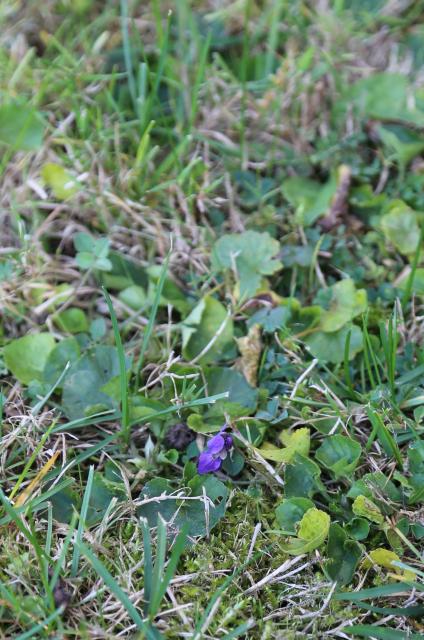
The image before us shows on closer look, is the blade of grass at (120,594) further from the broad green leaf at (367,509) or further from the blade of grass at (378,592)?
the broad green leaf at (367,509)

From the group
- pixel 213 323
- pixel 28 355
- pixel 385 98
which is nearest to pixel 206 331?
pixel 213 323

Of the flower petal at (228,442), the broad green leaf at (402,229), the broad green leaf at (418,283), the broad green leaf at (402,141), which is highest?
the broad green leaf at (402,141)

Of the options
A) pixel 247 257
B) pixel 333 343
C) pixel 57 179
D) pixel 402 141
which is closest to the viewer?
pixel 333 343

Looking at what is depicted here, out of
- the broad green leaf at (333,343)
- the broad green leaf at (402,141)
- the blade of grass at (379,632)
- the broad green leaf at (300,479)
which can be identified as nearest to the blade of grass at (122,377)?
the broad green leaf at (300,479)

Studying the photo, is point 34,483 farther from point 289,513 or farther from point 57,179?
point 57,179

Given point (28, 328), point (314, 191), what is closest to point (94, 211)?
point (28, 328)

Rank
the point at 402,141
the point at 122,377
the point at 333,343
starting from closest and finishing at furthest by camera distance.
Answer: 1. the point at 122,377
2. the point at 333,343
3. the point at 402,141

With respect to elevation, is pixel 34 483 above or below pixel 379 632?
above
